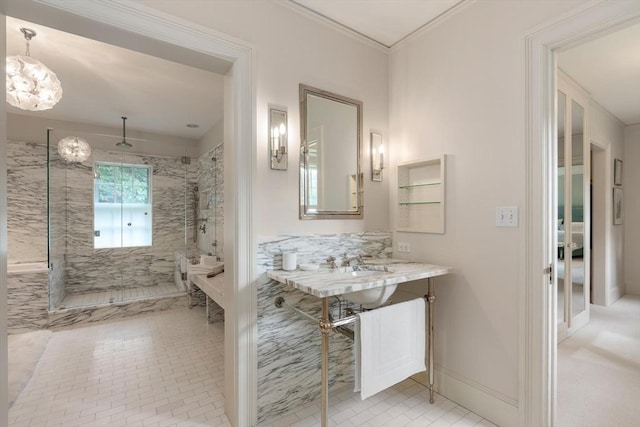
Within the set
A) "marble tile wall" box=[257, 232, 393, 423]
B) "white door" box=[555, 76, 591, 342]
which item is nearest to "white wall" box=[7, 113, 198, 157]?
"marble tile wall" box=[257, 232, 393, 423]

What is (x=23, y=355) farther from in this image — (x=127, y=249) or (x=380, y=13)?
(x=380, y=13)

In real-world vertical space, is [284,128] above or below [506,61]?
below

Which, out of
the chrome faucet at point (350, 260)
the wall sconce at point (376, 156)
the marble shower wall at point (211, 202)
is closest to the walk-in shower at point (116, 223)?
the marble shower wall at point (211, 202)

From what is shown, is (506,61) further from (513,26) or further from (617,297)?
(617,297)

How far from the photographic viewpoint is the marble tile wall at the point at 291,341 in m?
1.80

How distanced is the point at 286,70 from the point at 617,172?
5.13 metres

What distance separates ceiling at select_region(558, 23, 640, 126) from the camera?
7.65 ft

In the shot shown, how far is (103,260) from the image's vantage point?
431 cm

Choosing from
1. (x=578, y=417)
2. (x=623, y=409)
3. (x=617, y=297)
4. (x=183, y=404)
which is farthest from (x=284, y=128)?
(x=617, y=297)

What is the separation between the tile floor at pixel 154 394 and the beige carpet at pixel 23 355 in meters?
0.05

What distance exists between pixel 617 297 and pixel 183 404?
578cm

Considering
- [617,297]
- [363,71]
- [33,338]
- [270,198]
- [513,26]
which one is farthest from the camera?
[617,297]

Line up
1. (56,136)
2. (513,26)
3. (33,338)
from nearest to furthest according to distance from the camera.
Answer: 1. (513,26)
2. (33,338)
3. (56,136)

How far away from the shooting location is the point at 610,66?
271cm
